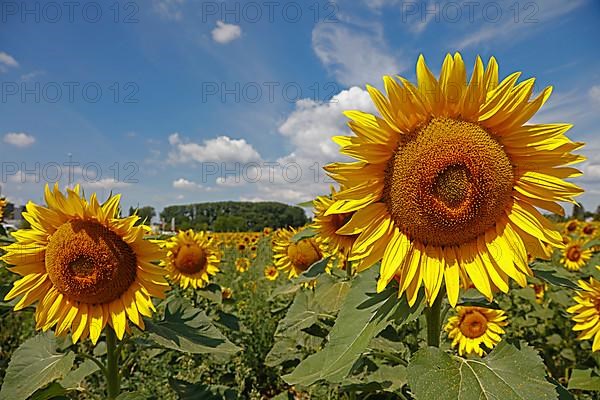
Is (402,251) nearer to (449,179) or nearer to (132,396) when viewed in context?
(449,179)

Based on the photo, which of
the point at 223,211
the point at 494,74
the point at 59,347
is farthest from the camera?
the point at 223,211

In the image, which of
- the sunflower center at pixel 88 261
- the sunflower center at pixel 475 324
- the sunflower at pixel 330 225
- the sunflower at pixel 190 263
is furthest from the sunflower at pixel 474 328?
the sunflower center at pixel 88 261

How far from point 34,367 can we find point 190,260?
274cm

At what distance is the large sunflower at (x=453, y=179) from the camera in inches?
64.1

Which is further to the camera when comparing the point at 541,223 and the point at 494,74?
the point at 541,223

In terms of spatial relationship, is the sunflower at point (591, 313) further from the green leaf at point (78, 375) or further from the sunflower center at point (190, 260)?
the sunflower center at point (190, 260)

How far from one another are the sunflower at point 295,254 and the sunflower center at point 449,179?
3229 millimetres

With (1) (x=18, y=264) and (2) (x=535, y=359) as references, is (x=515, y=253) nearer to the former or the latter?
(2) (x=535, y=359)

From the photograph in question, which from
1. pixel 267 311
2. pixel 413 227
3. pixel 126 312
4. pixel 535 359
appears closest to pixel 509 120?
pixel 413 227

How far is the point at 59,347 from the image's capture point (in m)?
2.67

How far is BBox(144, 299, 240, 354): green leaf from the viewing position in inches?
94.4

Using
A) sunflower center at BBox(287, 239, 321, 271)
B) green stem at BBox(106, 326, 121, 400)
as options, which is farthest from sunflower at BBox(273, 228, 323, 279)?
green stem at BBox(106, 326, 121, 400)

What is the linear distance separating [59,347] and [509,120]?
270 cm

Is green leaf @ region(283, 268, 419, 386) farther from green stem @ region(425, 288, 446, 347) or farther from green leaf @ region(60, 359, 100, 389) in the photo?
green leaf @ region(60, 359, 100, 389)
